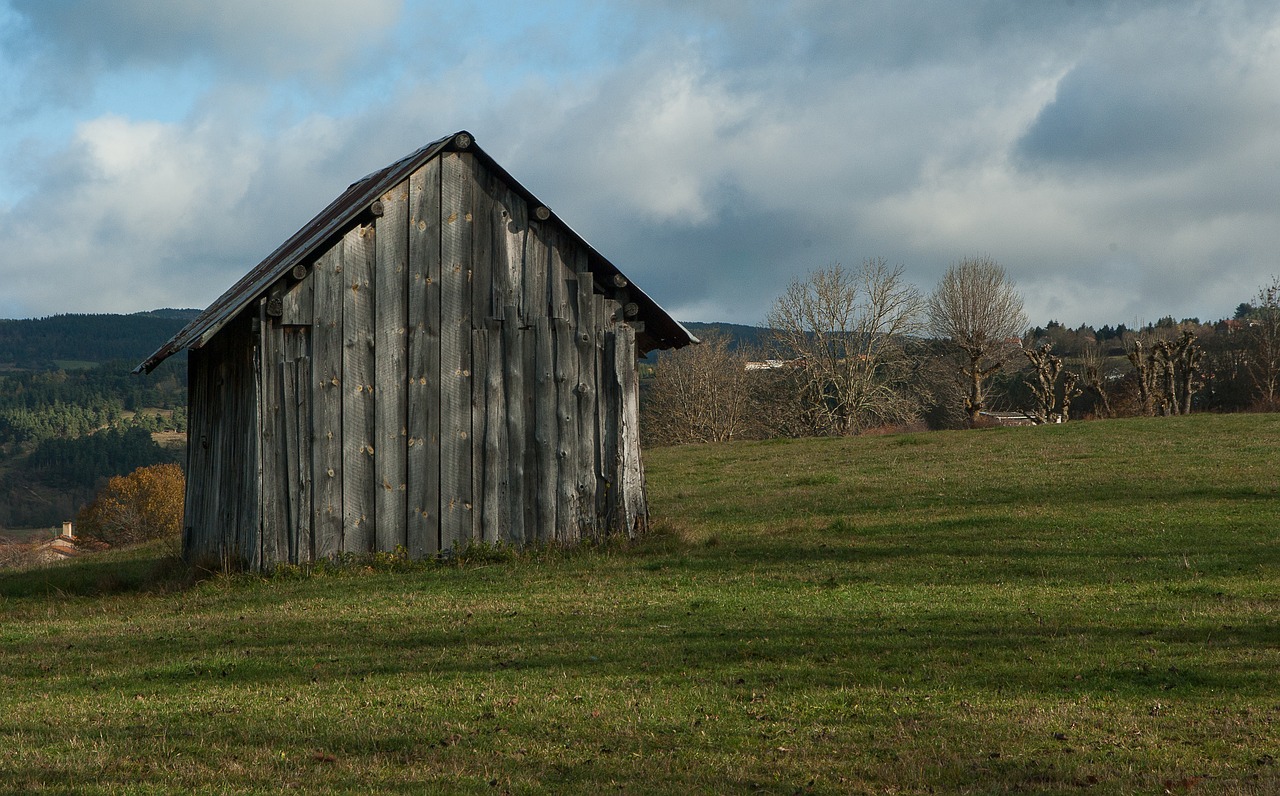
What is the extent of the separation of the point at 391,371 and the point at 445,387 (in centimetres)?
82

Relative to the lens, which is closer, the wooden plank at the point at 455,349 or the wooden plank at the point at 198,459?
the wooden plank at the point at 455,349

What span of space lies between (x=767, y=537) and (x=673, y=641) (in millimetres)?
7547

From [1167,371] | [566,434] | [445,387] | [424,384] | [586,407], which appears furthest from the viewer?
[1167,371]

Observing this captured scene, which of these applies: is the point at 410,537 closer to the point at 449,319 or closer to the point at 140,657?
the point at 449,319

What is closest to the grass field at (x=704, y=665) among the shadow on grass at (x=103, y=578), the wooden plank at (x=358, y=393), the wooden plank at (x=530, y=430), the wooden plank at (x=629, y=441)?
the shadow on grass at (x=103, y=578)

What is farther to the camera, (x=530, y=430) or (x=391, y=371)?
(x=530, y=430)

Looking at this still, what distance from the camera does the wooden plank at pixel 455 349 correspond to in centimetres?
1631

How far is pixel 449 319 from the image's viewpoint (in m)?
16.5

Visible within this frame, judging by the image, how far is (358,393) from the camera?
1588cm

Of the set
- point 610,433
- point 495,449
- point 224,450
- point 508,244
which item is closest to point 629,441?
point 610,433

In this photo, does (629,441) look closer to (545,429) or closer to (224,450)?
(545,429)

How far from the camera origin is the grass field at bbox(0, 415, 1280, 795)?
684 cm

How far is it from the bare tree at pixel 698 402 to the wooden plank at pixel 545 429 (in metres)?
50.2

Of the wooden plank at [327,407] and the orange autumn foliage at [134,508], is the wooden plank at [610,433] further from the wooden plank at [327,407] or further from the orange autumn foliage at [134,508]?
the orange autumn foliage at [134,508]
